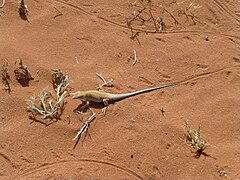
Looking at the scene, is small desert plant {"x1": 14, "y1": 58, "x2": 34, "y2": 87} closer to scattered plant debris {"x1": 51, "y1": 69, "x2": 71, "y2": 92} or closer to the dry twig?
scattered plant debris {"x1": 51, "y1": 69, "x2": 71, "y2": 92}

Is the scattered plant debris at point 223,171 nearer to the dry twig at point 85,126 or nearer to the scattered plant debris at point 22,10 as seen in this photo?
the dry twig at point 85,126

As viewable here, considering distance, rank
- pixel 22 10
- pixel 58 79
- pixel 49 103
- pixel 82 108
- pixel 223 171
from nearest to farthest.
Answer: pixel 223 171 < pixel 49 103 < pixel 82 108 < pixel 58 79 < pixel 22 10

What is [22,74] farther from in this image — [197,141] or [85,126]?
[197,141]

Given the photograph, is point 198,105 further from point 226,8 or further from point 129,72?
point 226,8

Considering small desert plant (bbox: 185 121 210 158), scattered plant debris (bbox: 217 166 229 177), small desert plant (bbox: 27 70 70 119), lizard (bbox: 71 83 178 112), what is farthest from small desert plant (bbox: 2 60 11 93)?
scattered plant debris (bbox: 217 166 229 177)

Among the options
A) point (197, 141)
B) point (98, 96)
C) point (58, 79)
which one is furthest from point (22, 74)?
point (197, 141)
